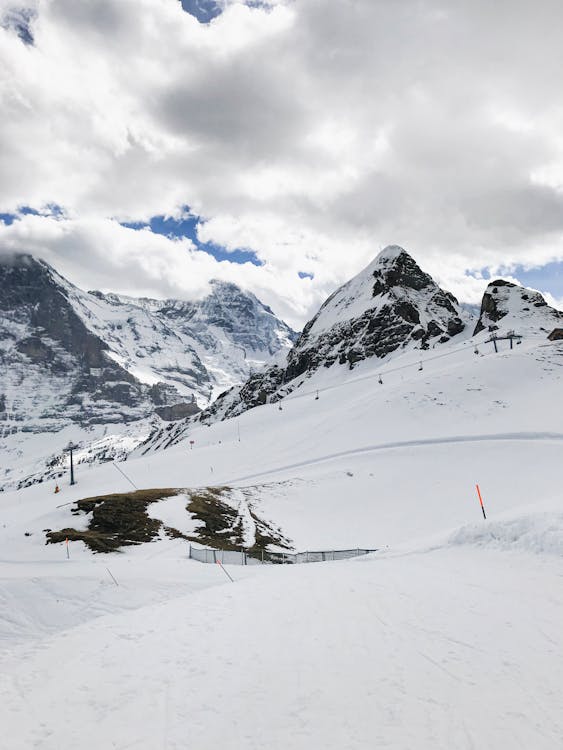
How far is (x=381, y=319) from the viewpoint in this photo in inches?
5969

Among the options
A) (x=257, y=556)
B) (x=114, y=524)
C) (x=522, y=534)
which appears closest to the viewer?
(x=522, y=534)

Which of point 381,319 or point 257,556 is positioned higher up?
point 381,319

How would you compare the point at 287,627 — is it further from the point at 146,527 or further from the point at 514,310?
the point at 514,310

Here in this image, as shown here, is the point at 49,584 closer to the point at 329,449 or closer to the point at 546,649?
the point at 546,649

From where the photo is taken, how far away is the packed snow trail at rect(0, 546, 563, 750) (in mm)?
6535

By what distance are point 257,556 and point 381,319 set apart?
441ft

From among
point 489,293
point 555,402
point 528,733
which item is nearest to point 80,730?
point 528,733

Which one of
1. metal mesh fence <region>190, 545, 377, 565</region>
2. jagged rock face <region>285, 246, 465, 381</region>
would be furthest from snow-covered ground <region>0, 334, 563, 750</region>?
jagged rock face <region>285, 246, 465, 381</region>

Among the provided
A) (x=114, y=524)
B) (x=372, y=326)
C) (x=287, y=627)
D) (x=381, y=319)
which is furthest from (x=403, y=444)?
(x=381, y=319)

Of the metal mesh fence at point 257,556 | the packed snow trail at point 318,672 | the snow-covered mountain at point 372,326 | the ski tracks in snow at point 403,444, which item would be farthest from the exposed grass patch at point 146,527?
the snow-covered mountain at point 372,326

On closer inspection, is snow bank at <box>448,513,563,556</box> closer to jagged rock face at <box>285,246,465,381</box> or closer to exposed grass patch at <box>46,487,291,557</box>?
exposed grass patch at <box>46,487,291,557</box>

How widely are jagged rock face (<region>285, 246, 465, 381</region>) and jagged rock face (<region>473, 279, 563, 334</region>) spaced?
34.5ft

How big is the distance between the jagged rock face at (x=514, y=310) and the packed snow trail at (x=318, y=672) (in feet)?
356

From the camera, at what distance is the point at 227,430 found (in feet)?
261
